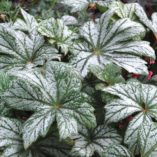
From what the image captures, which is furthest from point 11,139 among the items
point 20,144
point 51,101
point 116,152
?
point 116,152

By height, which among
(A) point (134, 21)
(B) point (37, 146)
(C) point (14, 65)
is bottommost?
(B) point (37, 146)

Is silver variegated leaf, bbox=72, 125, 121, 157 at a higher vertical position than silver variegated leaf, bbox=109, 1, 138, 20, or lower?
lower

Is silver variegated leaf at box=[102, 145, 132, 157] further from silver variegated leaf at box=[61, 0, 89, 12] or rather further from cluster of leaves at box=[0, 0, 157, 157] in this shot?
silver variegated leaf at box=[61, 0, 89, 12]

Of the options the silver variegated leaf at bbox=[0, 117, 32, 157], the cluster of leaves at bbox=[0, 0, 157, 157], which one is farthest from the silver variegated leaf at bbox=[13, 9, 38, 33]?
the silver variegated leaf at bbox=[0, 117, 32, 157]

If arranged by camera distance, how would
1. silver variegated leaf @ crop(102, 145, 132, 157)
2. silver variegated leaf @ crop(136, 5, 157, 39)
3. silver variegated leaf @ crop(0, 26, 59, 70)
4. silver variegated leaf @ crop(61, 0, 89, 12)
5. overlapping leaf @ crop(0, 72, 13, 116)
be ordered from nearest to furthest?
1. silver variegated leaf @ crop(102, 145, 132, 157)
2. overlapping leaf @ crop(0, 72, 13, 116)
3. silver variegated leaf @ crop(0, 26, 59, 70)
4. silver variegated leaf @ crop(136, 5, 157, 39)
5. silver variegated leaf @ crop(61, 0, 89, 12)

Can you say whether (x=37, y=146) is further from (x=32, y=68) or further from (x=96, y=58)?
(x=96, y=58)

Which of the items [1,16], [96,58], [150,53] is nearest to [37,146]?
[96,58]

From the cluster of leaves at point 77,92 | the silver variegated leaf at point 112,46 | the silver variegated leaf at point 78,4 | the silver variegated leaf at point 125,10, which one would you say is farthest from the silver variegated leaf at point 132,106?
the silver variegated leaf at point 78,4

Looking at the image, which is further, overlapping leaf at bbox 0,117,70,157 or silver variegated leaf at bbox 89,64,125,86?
silver variegated leaf at bbox 89,64,125,86
